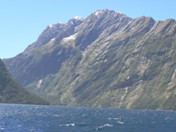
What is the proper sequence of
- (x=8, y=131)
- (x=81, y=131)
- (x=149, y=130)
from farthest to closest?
(x=149, y=130) < (x=81, y=131) < (x=8, y=131)

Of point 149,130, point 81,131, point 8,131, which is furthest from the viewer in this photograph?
point 149,130

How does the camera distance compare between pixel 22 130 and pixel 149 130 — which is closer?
pixel 22 130

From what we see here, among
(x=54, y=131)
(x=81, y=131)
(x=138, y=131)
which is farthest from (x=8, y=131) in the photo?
(x=138, y=131)

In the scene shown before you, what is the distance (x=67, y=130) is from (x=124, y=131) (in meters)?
22.8

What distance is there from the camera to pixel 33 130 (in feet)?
499

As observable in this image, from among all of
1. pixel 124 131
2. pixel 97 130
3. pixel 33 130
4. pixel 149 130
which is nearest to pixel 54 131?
pixel 33 130

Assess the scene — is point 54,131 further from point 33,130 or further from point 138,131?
point 138,131

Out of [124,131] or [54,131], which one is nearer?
[54,131]

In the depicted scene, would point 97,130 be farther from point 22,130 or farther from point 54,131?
point 22,130

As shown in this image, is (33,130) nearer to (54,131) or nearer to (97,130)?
(54,131)

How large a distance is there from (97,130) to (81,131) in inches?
355

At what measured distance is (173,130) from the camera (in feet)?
564

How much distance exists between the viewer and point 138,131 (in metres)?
163

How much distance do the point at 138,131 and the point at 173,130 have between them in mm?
18003
